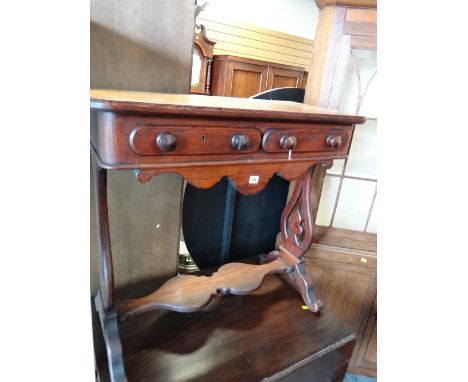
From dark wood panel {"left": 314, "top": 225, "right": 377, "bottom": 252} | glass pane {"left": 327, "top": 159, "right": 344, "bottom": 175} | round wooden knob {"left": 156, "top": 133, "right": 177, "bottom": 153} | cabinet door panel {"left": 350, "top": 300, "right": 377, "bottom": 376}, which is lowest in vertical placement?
cabinet door panel {"left": 350, "top": 300, "right": 377, "bottom": 376}

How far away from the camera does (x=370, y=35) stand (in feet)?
3.83

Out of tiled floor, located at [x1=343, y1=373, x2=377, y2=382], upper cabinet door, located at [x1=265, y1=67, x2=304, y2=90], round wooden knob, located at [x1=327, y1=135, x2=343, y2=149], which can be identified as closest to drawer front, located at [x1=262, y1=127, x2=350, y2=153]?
round wooden knob, located at [x1=327, y1=135, x2=343, y2=149]

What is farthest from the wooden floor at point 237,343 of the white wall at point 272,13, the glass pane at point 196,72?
the white wall at point 272,13

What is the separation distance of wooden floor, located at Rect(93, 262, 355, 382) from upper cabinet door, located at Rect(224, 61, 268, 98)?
3.00 metres

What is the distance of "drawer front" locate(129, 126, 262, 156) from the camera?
2.08ft

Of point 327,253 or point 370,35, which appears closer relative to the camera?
point 370,35

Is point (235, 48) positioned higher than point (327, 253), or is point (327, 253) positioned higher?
point (235, 48)

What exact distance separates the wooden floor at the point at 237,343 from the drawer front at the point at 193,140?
60 cm

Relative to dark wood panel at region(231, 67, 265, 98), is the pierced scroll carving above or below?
below

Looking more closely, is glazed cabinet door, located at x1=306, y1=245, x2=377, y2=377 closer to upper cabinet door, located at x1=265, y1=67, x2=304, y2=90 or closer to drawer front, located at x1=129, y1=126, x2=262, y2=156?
drawer front, located at x1=129, y1=126, x2=262, y2=156

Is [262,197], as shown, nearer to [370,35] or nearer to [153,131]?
[370,35]
